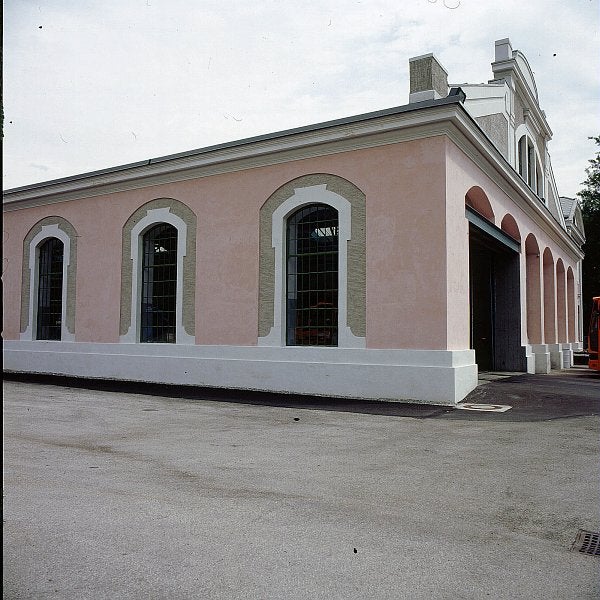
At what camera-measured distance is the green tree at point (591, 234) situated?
3725cm

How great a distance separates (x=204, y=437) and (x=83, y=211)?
11.8 metres

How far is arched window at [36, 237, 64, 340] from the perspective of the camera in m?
18.1

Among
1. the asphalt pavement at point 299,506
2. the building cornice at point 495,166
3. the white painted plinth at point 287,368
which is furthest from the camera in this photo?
the building cornice at point 495,166

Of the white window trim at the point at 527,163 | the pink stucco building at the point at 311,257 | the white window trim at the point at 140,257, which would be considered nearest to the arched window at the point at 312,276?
the pink stucco building at the point at 311,257

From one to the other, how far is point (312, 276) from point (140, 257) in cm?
540

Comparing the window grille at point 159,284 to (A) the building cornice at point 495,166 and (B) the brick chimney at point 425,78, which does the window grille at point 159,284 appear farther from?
(A) the building cornice at point 495,166

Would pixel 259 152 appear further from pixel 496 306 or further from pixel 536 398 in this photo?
pixel 496 306

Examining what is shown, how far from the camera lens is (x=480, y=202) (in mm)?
14445

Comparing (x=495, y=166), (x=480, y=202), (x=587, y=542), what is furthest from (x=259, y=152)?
(x=587, y=542)

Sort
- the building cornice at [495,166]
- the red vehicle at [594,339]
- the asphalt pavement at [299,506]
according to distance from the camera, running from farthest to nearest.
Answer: the red vehicle at [594,339], the building cornice at [495,166], the asphalt pavement at [299,506]

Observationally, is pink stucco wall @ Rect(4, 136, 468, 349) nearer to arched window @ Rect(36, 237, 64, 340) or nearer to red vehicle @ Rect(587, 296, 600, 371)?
arched window @ Rect(36, 237, 64, 340)

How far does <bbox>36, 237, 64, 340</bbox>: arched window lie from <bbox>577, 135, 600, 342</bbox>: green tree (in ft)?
101

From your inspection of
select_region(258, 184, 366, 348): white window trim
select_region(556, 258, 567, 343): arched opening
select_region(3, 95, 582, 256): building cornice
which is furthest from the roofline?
select_region(556, 258, 567, 343): arched opening

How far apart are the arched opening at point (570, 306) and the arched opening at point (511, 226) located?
1073 centimetres
